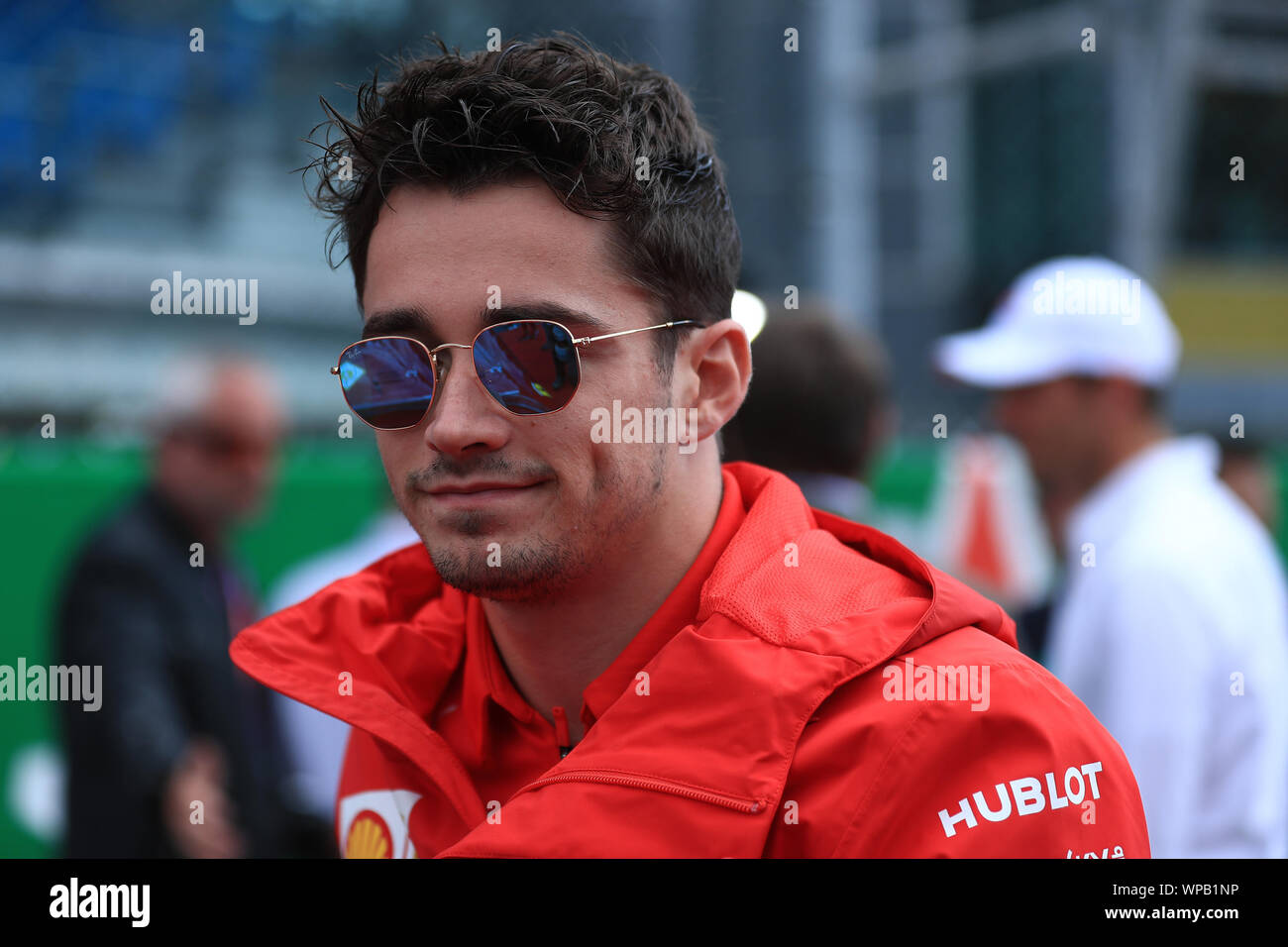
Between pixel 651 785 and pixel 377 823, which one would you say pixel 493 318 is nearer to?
pixel 651 785

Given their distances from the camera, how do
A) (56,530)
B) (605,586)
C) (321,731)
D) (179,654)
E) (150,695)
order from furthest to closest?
(56,530), (321,731), (179,654), (150,695), (605,586)

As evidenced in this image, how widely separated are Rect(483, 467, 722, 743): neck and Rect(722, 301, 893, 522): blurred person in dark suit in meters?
1.23

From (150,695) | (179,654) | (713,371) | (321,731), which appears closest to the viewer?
(713,371)

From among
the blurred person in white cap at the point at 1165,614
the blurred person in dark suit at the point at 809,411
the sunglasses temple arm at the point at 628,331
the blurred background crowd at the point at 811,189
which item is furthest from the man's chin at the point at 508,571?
the blurred background crowd at the point at 811,189

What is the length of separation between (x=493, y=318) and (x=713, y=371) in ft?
1.29

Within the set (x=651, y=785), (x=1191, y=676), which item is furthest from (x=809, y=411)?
(x=651, y=785)

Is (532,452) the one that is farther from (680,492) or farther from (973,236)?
(973,236)

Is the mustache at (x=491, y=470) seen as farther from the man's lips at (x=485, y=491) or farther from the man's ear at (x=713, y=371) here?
the man's ear at (x=713, y=371)

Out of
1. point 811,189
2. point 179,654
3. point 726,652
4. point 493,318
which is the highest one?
point 811,189

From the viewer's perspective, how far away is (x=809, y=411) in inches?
122

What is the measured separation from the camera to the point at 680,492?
74.3 inches

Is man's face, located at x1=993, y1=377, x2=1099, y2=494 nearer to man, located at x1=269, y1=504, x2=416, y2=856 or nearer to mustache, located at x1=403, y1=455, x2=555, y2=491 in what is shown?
man, located at x1=269, y1=504, x2=416, y2=856

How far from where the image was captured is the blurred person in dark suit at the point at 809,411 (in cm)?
310

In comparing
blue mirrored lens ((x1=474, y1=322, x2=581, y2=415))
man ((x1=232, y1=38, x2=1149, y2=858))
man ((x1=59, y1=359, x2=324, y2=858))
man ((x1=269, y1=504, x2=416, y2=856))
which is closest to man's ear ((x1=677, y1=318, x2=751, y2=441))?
man ((x1=232, y1=38, x2=1149, y2=858))
